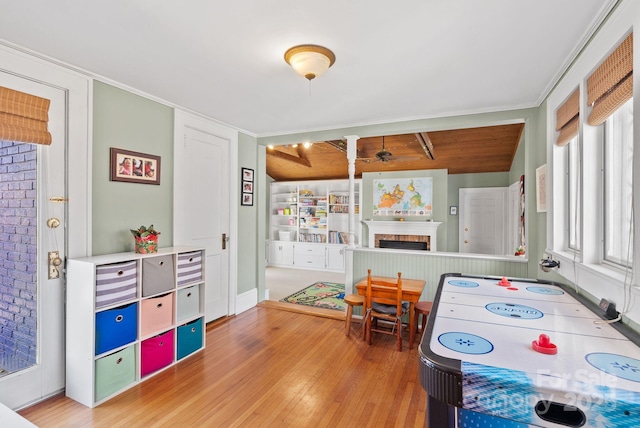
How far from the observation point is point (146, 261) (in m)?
2.46

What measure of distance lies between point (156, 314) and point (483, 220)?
6.12m

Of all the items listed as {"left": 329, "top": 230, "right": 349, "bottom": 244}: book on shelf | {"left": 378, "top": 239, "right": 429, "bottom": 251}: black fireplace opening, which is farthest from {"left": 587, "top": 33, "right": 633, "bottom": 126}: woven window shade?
{"left": 329, "top": 230, "right": 349, "bottom": 244}: book on shelf

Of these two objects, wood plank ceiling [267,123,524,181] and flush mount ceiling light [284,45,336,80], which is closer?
flush mount ceiling light [284,45,336,80]

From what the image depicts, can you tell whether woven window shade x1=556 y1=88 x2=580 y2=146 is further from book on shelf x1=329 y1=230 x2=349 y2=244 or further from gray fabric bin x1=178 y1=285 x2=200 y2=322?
book on shelf x1=329 y1=230 x2=349 y2=244

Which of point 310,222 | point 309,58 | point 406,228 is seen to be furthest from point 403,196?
point 309,58

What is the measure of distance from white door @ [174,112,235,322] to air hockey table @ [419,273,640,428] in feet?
Answer: 8.92

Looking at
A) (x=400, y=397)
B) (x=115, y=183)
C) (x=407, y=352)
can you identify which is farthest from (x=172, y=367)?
(x=407, y=352)

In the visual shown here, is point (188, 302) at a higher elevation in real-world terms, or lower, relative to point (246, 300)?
higher

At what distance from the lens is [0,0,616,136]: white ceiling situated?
1.62 m

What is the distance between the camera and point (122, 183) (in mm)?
2682

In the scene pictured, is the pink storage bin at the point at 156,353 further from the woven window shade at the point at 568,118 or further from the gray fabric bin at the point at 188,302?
the woven window shade at the point at 568,118

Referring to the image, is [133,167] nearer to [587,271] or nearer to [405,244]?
[587,271]

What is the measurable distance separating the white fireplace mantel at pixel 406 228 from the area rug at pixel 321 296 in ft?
5.60

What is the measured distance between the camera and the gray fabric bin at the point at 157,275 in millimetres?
2445
